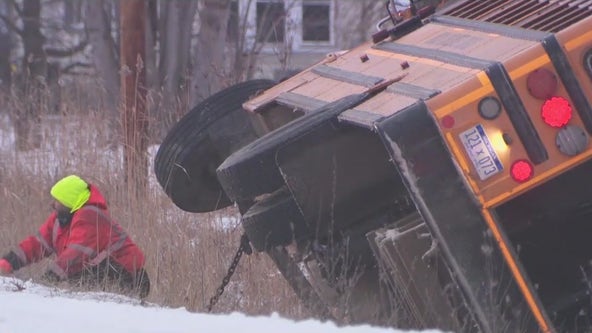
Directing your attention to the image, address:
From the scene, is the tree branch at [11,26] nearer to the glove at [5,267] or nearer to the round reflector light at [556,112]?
the glove at [5,267]

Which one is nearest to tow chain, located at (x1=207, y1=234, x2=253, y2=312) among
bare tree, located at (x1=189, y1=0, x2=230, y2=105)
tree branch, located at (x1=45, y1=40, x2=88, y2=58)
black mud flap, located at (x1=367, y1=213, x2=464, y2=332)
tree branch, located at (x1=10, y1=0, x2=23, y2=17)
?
black mud flap, located at (x1=367, y1=213, x2=464, y2=332)

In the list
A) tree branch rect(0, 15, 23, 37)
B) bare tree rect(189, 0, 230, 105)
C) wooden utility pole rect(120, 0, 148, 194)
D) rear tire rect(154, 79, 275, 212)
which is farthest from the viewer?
tree branch rect(0, 15, 23, 37)

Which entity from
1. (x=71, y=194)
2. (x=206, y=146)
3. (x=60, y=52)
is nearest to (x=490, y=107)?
(x=206, y=146)

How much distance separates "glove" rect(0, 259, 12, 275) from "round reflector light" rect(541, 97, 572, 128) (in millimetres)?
3794

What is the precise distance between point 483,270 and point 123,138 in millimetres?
5547

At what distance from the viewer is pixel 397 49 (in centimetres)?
575

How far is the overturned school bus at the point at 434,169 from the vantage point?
15.3 ft

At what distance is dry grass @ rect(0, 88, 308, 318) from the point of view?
21.1 ft

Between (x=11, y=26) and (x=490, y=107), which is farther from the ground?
(x=11, y=26)

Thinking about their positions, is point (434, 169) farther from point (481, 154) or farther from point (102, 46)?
point (102, 46)

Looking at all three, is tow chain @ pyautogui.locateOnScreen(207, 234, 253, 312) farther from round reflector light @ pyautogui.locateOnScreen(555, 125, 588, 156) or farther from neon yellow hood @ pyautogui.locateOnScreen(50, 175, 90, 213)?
neon yellow hood @ pyautogui.locateOnScreen(50, 175, 90, 213)

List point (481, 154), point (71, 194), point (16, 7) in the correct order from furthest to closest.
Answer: point (16, 7) < point (71, 194) < point (481, 154)

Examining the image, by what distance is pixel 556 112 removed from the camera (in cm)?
466

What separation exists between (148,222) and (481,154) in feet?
13.3
